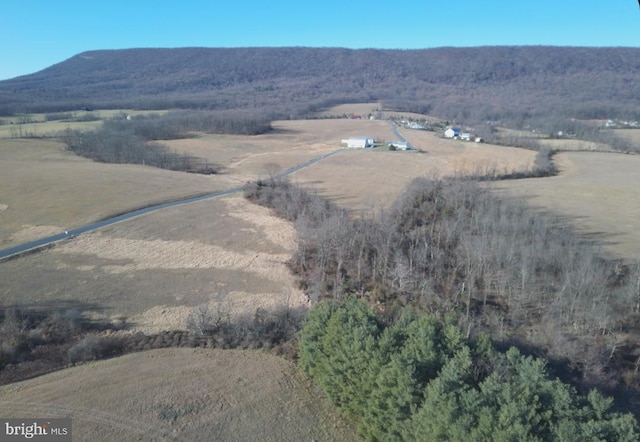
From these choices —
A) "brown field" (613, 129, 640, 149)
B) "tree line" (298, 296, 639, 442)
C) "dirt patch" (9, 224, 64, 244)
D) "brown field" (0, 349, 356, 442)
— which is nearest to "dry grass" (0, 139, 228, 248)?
"dirt patch" (9, 224, 64, 244)

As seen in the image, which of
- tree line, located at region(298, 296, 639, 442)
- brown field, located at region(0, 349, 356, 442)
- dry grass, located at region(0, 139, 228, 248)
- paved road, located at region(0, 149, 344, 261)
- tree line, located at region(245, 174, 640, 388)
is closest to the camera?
tree line, located at region(298, 296, 639, 442)

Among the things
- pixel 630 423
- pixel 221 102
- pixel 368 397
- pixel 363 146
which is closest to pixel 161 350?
pixel 368 397

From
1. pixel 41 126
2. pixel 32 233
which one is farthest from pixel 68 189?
pixel 41 126

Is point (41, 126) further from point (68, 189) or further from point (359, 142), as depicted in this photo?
point (359, 142)

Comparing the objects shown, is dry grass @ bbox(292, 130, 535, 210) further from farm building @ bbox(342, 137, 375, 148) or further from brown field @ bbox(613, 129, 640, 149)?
brown field @ bbox(613, 129, 640, 149)

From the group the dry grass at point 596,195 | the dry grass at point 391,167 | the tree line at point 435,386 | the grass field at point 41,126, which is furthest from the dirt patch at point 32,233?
the grass field at point 41,126

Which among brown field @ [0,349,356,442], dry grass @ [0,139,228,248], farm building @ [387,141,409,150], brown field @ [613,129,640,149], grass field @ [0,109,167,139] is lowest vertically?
brown field @ [0,349,356,442]

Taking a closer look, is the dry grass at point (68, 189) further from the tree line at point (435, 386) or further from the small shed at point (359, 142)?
the small shed at point (359, 142)
